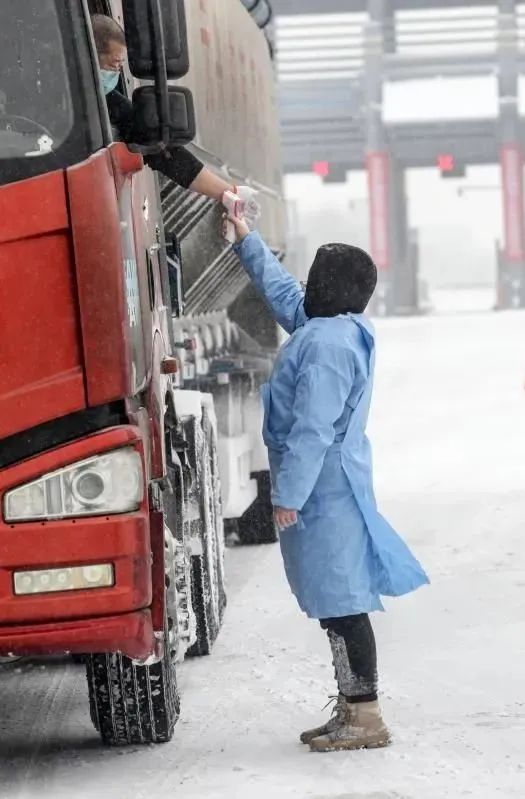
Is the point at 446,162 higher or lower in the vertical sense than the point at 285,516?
lower

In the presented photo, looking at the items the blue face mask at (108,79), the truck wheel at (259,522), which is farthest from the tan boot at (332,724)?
the truck wheel at (259,522)

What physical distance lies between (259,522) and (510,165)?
33160mm

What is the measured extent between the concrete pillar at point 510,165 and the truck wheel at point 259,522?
32.3 m

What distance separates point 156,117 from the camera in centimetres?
501

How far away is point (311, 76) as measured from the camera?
43.2 meters

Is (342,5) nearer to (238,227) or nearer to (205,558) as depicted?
(205,558)

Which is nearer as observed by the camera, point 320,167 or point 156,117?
point 156,117

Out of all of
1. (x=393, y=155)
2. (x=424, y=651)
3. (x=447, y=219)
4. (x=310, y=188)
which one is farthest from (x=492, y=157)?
(x=424, y=651)

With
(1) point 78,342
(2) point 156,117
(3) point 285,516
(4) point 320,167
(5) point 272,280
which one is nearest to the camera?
(1) point 78,342

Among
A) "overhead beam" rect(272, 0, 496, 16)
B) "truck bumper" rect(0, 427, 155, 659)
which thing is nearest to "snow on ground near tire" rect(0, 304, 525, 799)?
"truck bumper" rect(0, 427, 155, 659)

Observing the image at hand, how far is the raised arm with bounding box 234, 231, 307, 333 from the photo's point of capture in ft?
19.7

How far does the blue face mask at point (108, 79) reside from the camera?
208 inches

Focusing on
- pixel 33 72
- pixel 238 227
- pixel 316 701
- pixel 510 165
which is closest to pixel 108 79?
pixel 33 72

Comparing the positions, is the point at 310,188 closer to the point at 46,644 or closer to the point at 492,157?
the point at 492,157
